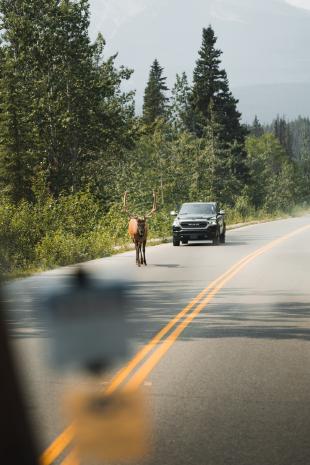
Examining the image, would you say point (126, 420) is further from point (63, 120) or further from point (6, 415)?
point (63, 120)

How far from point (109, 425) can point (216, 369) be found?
2.24m

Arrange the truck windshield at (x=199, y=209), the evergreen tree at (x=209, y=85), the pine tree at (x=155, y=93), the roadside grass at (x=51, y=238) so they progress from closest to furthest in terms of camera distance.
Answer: the roadside grass at (x=51, y=238), the truck windshield at (x=199, y=209), the evergreen tree at (x=209, y=85), the pine tree at (x=155, y=93)

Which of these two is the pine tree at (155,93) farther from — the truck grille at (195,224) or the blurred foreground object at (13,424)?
the blurred foreground object at (13,424)

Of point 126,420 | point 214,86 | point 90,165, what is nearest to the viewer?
point 126,420

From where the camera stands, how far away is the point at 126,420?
6.83 metres

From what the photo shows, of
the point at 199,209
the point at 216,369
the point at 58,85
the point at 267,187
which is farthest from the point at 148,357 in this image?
the point at 267,187

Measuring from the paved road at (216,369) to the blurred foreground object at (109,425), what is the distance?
14cm

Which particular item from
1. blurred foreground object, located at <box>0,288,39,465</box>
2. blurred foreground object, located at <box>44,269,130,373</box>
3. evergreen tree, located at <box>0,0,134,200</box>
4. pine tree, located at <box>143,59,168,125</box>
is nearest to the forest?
evergreen tree, located at <box>0,0,134,200</box>

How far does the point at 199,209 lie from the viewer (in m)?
36.3

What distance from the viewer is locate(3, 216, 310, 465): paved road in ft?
20.0

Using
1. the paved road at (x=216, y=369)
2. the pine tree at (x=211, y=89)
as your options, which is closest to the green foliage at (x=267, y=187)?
the pine tree at (x=211, y=89)

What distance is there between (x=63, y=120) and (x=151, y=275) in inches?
1012

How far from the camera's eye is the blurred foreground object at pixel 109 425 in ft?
19.5

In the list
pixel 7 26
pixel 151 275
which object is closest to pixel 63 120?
pixel 7 26
